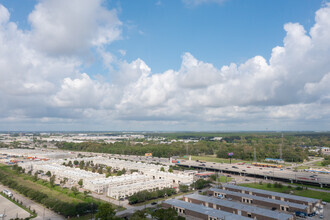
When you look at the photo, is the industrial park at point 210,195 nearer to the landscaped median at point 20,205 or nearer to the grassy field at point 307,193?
the landscaped median at point 20,205

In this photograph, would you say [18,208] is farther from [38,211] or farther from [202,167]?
[202,167]

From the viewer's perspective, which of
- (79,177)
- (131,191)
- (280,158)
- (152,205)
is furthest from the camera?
(280,158)

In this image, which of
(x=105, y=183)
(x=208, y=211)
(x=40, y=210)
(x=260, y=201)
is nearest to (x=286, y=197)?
(x=260, y=201)

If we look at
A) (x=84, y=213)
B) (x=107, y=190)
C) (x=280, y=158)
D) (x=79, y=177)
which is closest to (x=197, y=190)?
(x=107, y=190)

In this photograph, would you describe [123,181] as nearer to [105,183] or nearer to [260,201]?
[105,183]

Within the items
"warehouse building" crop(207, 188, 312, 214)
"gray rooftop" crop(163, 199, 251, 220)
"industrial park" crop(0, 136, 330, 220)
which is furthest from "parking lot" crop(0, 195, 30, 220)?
"warehouse building" crop(207, 188, 312, 214)

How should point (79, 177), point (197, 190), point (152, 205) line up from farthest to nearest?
point (79, 177)
point (197, 190)
point (152, 205)
